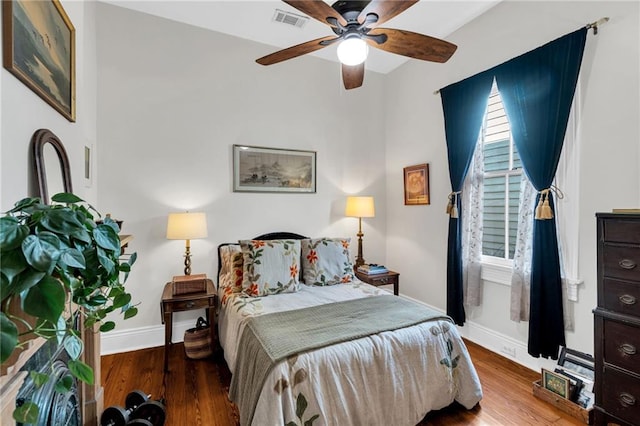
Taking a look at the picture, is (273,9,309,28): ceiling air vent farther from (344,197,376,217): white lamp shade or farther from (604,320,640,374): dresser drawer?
(604,320,640,374): dresser drawer

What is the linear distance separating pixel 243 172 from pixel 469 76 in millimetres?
2504

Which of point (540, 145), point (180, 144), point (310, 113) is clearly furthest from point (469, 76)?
point (180, 144)

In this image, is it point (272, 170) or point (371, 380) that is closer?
point (371, 380)

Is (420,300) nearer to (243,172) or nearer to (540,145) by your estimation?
(540,145)

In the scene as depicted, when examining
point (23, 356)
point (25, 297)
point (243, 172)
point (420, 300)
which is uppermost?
point (243, 172)

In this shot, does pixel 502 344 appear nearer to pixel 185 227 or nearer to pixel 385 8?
pixel 385 8

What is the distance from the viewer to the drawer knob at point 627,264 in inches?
64.1

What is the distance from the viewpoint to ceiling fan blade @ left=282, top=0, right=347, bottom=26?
5.07 feet

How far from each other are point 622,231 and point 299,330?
6.24 ft

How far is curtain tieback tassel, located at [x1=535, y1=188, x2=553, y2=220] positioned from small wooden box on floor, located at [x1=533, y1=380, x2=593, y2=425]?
3.98 ft

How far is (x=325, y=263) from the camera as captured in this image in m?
2.93

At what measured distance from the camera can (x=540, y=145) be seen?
232 centimetres

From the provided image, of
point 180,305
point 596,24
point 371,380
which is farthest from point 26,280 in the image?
point 596,24

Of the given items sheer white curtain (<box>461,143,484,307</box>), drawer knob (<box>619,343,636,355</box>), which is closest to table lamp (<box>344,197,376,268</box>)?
sheer white curtain (<box>461,143,484,307</box>)
